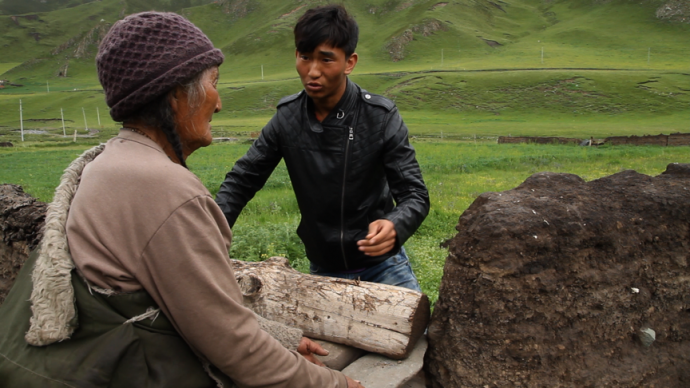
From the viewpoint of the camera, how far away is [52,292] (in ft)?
6.04

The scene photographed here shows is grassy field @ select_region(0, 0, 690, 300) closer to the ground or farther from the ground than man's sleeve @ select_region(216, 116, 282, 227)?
closer to the ground

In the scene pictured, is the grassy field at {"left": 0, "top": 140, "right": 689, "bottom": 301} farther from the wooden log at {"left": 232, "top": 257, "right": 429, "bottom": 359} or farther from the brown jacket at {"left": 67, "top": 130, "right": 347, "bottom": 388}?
the brown jacket at {"left": 67, "top": 130, "right": 347, "bottom": 388}

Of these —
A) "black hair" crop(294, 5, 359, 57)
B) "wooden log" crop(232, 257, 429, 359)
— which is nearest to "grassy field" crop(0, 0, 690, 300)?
"wooden log" crop(232, 257, 429, 359)

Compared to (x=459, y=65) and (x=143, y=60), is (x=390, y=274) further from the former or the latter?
(x=459, y=65)

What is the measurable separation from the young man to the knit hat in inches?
52.3

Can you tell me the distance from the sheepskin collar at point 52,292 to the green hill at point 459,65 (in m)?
38.8

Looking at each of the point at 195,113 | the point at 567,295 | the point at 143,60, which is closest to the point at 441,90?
the point at 567,295

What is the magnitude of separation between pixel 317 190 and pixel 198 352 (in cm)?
165

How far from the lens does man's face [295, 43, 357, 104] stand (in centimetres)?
337

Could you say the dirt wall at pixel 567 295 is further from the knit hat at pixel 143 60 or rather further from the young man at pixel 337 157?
the knit hat at pixel 143 60

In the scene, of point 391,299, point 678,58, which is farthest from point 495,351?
point 678,58

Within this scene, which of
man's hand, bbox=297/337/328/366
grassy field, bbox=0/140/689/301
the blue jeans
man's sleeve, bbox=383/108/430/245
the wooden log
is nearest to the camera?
man's hand, bbox=297/337/328/366

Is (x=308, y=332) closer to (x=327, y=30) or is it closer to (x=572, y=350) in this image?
(x=572, y=350)

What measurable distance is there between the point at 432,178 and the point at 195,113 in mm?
13846
